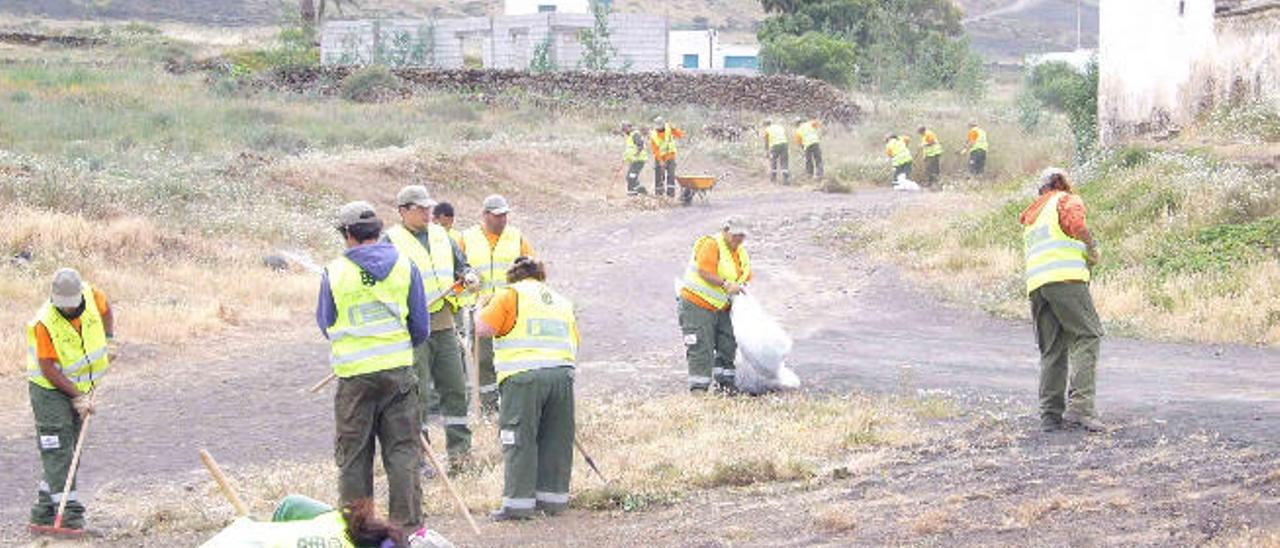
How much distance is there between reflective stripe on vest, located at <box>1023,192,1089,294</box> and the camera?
38.3ft

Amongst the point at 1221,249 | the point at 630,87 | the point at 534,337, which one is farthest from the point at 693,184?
the point at 534,337

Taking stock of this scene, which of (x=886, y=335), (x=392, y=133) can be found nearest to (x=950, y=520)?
(x=886, y=335)

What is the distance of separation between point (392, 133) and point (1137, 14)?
50.6ft

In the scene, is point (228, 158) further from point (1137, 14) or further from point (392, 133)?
point (1137, 14)

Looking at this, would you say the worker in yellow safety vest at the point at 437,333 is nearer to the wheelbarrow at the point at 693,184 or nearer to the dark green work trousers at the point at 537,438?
the dark green work trousers at the point at 537,438

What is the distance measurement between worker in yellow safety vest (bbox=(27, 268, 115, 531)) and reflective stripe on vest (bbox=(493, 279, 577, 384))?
278 centimetres

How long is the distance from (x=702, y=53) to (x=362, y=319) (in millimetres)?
64480

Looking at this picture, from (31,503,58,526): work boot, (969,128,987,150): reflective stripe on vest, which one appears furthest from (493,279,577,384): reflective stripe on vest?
(969,128,987,150): reflective stripe on vest

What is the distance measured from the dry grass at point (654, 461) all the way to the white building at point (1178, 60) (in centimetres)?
1304

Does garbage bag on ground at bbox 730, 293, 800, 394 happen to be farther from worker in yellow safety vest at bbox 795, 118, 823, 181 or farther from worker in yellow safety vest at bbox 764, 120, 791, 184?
worker in yellow safety vest at bbox 795, 118, 823, 181

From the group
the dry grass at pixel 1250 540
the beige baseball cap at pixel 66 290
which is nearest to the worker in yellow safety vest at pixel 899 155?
the beige baseball cap at pixel 66 290

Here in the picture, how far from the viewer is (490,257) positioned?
13.1 meters

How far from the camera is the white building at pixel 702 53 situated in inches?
2854

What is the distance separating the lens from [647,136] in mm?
35688
